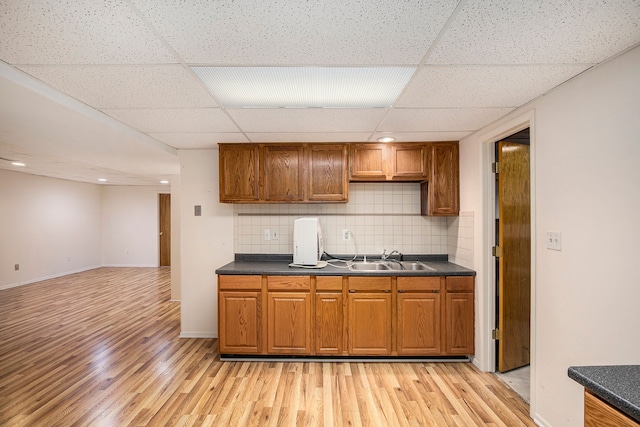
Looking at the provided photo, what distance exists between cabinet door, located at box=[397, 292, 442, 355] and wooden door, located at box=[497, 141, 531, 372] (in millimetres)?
563

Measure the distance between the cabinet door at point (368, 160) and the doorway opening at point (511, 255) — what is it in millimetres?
1066

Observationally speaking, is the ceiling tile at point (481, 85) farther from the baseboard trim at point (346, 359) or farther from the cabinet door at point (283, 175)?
the baseboard trim at point (346, 359)

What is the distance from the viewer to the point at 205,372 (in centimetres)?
277

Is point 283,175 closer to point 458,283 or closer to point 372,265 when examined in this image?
point 372,265

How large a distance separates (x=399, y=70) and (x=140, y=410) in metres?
2.90

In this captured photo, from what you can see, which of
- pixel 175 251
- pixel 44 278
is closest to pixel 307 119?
pixel 175 251

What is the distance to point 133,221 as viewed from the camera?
816 cm

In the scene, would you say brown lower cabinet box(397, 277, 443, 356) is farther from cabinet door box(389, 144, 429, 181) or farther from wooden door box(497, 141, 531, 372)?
cabinet door box(389, 144, 429, 181)

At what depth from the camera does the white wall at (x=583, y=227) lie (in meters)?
1.47

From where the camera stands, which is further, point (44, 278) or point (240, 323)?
point (44, 278)

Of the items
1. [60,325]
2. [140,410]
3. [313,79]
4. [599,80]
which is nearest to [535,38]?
[599,80]

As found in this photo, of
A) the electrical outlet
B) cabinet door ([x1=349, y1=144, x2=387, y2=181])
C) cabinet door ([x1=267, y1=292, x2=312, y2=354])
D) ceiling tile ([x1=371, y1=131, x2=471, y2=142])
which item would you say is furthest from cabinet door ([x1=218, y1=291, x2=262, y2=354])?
the electrical outlet

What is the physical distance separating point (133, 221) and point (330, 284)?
733 cm

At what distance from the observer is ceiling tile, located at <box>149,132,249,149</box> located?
9.67ft
